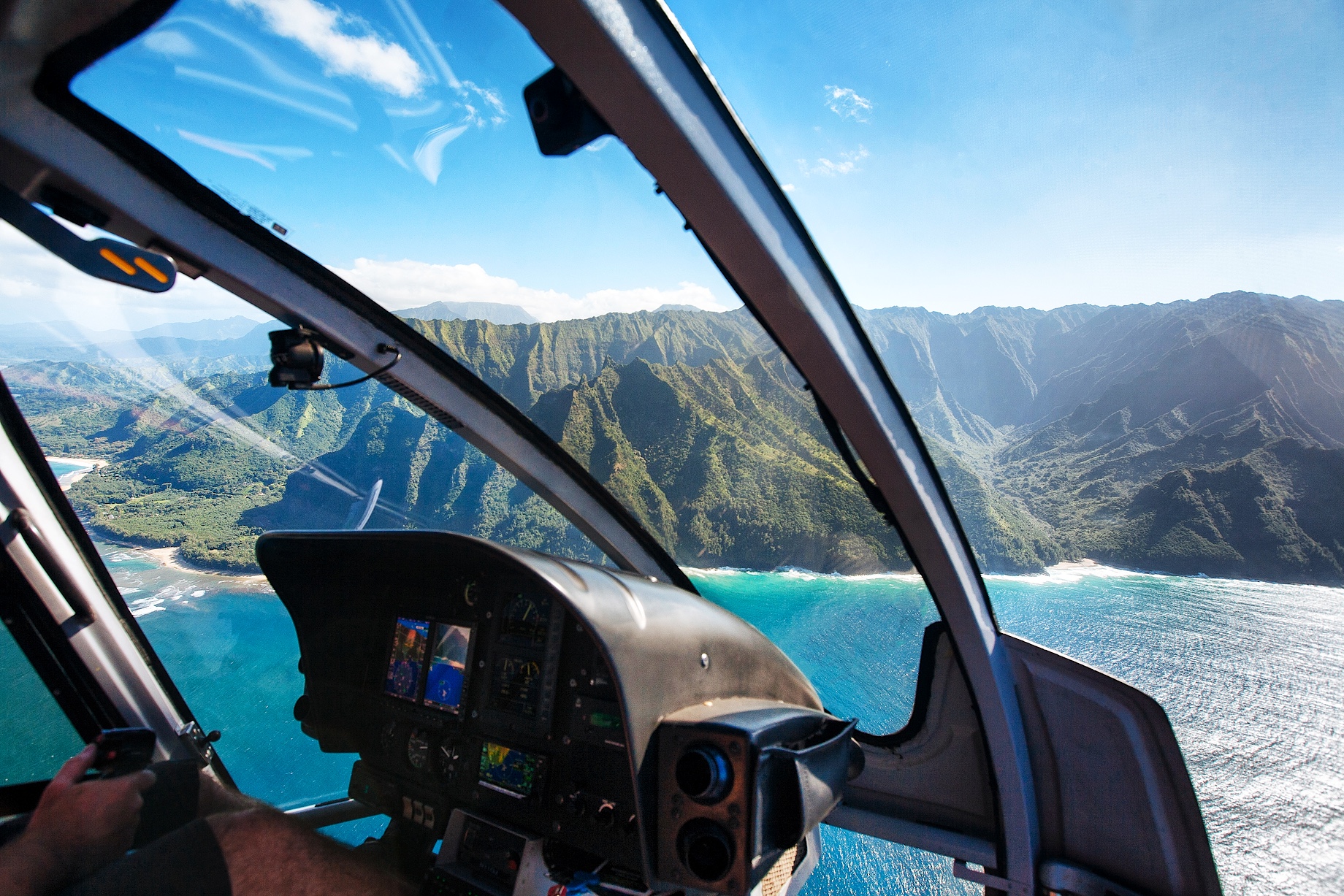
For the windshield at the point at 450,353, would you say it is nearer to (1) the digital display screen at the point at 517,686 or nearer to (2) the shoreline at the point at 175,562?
(2) the shoreline at the point at 175,562

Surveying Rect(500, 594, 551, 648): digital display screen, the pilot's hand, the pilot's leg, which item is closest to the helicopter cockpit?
Rect(500, 594, 551, 648): digital display screen

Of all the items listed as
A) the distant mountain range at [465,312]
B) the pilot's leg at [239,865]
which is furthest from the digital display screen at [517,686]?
the distant mountain range at [465,312]

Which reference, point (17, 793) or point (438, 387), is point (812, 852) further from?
point (17, 793)

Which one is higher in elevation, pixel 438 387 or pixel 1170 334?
pixel 1170 334

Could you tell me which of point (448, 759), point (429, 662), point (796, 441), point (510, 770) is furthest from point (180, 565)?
point (796, 441)

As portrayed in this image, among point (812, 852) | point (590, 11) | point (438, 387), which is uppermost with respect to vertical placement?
point (590, 11)

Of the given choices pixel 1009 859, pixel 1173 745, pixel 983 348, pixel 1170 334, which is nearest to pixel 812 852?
pixel 1009 859

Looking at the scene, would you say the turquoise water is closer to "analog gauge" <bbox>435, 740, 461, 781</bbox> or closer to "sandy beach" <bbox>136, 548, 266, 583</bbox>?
"sandy beach" <bbox>136, 548, 266, 583</bbox>
